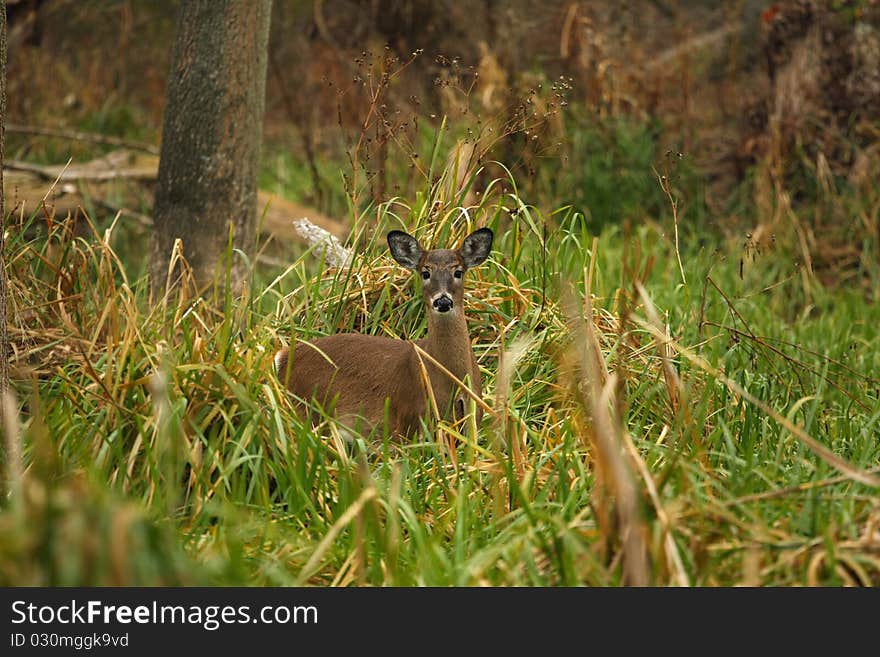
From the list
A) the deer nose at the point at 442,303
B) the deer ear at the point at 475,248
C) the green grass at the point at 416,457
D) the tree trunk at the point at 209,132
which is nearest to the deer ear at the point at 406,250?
the deer ear at the point at 475,248

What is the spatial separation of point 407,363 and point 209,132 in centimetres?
219

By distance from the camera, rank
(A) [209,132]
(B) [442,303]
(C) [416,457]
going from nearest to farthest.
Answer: (C) [416,457], (B) [442,303], (A) [209,132]

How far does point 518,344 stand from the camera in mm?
4895

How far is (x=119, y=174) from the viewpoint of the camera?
872 centimetres

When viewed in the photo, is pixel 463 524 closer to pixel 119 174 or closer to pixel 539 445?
pixel 539 445

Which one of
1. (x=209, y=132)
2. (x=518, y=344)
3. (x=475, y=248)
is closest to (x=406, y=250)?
(x=475, y=248)

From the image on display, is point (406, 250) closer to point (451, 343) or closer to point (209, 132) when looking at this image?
point (451, 343)

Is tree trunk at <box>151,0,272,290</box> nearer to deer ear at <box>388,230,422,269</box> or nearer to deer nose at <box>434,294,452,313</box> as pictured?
deer ear at <box>388,230,422,269</box>

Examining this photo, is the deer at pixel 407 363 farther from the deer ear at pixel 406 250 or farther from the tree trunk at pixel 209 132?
the tree trunk at pixel 209 132

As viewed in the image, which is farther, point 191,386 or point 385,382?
point 385,382

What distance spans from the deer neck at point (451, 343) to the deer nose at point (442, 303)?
2.6 inches

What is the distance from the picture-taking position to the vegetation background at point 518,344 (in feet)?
10.5
